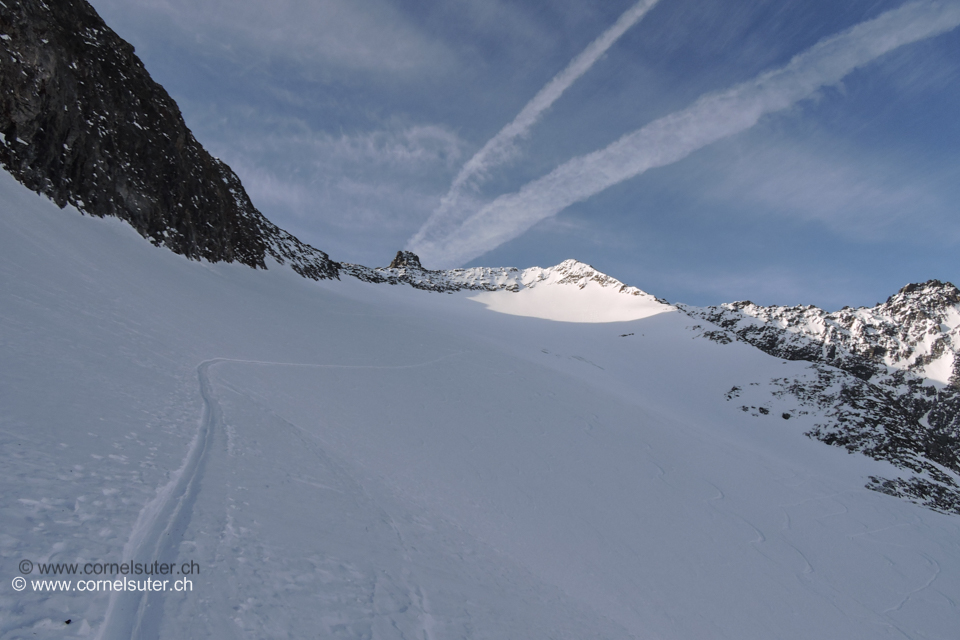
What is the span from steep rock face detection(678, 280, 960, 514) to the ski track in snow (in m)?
27.6

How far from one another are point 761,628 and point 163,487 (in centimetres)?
1177

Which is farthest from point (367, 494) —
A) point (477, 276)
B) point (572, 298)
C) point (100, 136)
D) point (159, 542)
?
point (477, 276)

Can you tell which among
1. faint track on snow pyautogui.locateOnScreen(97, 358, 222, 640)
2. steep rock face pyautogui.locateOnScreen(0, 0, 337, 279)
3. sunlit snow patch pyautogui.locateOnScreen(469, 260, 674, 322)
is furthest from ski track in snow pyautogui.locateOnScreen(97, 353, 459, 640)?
sunlit snow patch pyautogui.locateOnScreen(469, 260, 674, 322)

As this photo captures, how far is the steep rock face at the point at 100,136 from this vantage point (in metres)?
20.8

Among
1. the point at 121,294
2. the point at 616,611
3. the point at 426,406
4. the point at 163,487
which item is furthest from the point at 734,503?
the point at 121,294

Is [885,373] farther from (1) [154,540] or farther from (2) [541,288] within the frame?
(1) [154,540]

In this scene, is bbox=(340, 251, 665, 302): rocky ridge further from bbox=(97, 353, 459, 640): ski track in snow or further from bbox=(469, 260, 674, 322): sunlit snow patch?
bbox=(97, 353, 459, 640): ski track in snow

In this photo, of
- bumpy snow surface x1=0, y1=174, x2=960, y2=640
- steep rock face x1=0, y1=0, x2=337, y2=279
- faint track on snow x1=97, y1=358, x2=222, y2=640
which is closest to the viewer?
faint track on snow x1=97, y1=358, x2=222, y2=640

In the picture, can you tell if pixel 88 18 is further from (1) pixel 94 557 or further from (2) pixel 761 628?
(2) pixel 761 628

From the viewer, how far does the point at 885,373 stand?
89.6 m

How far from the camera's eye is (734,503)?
46.5ft

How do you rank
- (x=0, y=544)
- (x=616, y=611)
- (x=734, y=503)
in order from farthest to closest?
(x=734, y=503) → (x=616, y=611) → (x=0, y=544)

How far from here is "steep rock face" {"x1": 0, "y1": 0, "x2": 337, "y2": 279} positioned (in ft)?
68.1

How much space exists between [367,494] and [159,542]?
158 inches
